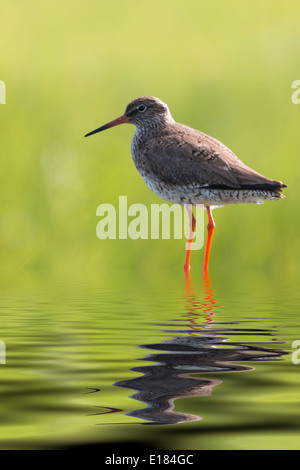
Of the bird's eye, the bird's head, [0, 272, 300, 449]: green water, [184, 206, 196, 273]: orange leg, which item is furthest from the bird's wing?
[0, 272, 300, 449]: green water

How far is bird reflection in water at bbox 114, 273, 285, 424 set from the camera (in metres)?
2.79

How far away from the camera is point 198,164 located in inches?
377

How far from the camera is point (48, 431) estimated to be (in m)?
2.51

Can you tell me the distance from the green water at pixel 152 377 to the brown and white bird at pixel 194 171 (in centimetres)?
322

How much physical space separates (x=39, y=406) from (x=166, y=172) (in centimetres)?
718

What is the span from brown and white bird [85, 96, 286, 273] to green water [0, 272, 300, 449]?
3.22 m

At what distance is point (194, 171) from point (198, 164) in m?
0.10

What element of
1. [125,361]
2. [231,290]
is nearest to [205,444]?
[125,361]

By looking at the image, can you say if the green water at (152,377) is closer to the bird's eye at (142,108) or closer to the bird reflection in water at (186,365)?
the bird reflection in water at (186,365)

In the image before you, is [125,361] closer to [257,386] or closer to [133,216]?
[257,386]

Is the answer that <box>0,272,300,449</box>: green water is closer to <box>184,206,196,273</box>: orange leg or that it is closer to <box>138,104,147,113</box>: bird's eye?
<box>184,206,196,273</box>: orange leg

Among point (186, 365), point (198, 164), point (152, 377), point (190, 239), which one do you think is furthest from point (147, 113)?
point (152, 377)

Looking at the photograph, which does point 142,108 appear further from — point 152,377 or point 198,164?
point 152,377

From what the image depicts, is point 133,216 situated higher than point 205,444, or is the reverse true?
point 133,216
